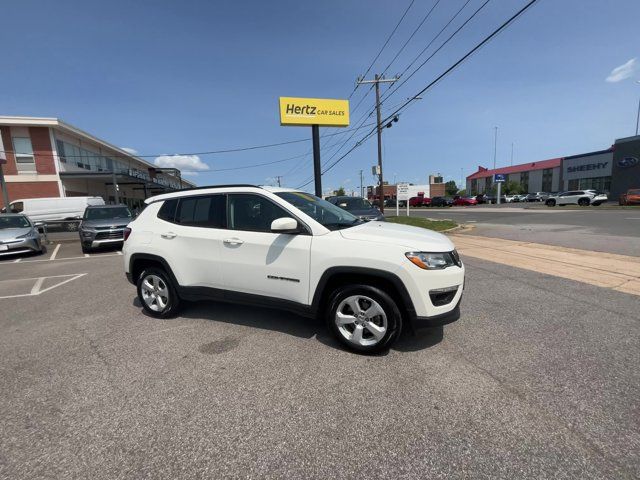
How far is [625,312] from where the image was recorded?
4250 mm

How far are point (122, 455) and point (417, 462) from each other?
6.16ft

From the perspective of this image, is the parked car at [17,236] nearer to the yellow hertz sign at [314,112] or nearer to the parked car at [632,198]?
the yellow hertz sign at [314,112]

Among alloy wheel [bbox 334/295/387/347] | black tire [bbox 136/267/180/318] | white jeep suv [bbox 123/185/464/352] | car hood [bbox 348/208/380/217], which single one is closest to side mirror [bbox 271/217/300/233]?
white jeep suv [bbox 123/185/464/352]

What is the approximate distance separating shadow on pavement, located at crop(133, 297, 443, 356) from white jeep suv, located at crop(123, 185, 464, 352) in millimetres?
323

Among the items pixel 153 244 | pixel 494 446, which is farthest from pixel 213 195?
pixel 494 446

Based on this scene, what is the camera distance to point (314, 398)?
2.60m

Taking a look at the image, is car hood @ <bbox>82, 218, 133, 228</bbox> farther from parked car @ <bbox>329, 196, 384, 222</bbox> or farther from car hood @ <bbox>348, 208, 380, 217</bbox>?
car hood @ <bbox>348, 208, 380, 217</bbox>

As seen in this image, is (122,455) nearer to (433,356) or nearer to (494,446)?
(494,446)

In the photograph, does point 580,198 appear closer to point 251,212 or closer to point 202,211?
point 251,212

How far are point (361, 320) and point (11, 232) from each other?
1300cm

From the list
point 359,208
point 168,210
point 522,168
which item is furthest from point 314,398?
point 522,168

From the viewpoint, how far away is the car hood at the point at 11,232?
10.3 m

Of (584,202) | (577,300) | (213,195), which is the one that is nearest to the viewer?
(213,195)

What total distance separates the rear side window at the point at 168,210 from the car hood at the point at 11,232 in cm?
980
